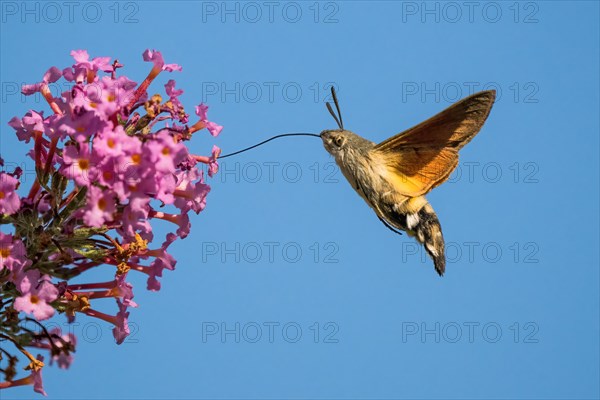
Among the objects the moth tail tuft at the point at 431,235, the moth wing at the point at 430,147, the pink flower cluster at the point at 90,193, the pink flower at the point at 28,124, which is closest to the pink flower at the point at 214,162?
the pink flower cluster at the point at 90,193

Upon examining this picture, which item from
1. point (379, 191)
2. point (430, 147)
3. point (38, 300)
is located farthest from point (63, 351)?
point (430, 147)

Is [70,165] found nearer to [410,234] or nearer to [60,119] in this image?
[60,119]

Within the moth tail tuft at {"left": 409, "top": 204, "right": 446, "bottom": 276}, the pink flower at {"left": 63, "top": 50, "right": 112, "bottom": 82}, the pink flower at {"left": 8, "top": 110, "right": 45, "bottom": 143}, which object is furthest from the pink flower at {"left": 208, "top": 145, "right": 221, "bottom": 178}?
the moth tail tuft at {"left": 409, "top": 204, "right": 446, "bottom": 276}

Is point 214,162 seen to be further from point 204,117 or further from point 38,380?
point 38,380

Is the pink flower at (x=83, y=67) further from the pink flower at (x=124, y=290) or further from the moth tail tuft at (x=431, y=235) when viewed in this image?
the moth tail tuft at (x=431, y=235)

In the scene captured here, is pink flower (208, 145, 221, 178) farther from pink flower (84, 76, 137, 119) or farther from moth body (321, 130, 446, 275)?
moth body (321, 130, 446, 275)

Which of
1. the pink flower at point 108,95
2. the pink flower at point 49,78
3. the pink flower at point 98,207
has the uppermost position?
the pink flower at point 49,78
